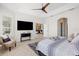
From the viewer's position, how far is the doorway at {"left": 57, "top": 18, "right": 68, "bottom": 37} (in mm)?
1616

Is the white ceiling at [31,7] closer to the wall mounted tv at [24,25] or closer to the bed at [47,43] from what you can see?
the wall mounted tv at [24,25]

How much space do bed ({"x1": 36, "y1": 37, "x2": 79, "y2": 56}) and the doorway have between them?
12 centimetres

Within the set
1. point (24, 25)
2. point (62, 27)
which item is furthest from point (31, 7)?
point (62, 27)

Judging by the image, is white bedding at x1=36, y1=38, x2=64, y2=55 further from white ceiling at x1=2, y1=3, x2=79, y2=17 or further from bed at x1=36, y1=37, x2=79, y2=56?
white ceiling at x1=2, y1=3, x2=79, y2=17

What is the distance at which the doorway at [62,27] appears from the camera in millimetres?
1616

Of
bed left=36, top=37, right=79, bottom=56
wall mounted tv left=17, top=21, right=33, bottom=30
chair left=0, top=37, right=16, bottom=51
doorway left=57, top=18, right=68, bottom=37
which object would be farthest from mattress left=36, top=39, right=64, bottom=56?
chair left=0, top=37, right=16, bottom=51

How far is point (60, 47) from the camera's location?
152 cm

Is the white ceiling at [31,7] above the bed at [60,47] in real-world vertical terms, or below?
above

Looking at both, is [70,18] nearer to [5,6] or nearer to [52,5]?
[52,5]

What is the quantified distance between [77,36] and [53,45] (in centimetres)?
45

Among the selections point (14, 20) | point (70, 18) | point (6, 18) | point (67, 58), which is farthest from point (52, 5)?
point (67, 58)

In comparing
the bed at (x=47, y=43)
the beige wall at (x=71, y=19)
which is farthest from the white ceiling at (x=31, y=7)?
the bed at (x=47, y=43)

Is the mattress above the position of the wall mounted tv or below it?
below

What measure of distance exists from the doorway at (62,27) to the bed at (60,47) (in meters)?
0.12
